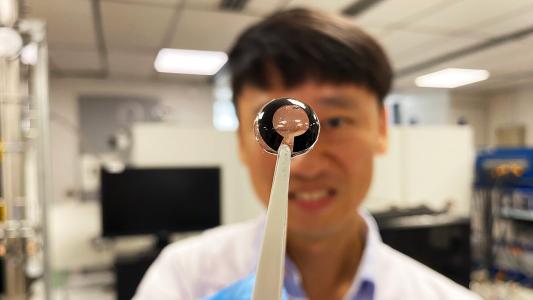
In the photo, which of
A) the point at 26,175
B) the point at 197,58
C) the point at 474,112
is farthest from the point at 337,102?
the point at 197,58

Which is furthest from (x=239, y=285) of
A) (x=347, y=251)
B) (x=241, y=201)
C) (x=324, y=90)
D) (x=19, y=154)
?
(x=241, y=201)

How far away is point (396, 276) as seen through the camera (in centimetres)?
41

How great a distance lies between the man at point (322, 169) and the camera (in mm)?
250

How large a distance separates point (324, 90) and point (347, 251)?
224 millimetres

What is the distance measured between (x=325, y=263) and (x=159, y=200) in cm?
151

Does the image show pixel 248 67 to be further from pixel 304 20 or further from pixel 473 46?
pixel 473 46

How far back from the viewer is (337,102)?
9.6 inches

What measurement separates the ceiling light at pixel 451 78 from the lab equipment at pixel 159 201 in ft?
4.86

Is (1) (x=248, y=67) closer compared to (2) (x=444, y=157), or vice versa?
(1) (x=248, y=67)

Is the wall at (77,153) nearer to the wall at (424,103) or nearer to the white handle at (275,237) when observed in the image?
the wall at (424,103)

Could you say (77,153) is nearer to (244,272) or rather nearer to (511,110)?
(244,272)

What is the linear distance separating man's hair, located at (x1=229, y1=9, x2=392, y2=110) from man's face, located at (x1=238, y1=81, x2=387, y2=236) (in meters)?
0.01

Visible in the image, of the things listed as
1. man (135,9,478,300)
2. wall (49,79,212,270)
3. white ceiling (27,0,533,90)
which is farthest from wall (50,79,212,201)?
man (135,9,478,300)

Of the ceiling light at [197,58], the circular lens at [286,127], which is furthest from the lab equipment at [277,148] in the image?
the ceiling light at [197,58]
